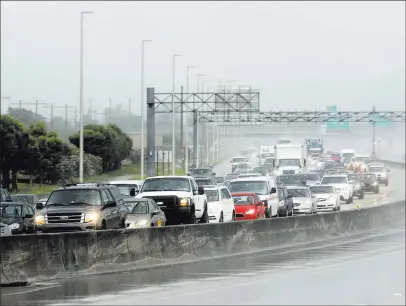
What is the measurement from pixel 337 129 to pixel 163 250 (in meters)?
107

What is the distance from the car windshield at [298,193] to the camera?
4988 centimetres

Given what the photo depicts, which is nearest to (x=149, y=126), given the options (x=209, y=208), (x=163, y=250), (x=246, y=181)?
(x=246, y=181)

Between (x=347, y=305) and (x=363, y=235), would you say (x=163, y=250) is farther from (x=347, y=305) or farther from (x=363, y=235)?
(x=363, y=235)

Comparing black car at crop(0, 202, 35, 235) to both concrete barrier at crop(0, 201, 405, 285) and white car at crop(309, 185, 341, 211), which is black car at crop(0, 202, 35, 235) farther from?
white car at crop(309, 185, 341, 211)

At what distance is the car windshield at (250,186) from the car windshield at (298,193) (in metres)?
4.30

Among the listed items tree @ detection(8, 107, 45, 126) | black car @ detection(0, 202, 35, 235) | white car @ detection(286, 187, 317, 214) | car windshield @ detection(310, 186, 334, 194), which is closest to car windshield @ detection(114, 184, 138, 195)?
black car @ detection(0, 202, 35, 235)

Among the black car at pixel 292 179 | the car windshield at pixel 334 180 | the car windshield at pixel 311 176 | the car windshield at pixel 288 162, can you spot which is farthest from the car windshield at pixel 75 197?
the car windshield at pixel 288 162

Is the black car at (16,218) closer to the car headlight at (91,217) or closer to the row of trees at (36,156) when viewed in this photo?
the car headlight at (91,217)

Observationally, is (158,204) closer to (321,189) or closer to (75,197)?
(75,197)

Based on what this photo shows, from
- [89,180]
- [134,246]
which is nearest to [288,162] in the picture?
[89,180]

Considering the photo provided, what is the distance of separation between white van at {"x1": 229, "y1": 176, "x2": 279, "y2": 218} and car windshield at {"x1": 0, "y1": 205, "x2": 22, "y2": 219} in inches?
448

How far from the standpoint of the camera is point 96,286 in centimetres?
1978

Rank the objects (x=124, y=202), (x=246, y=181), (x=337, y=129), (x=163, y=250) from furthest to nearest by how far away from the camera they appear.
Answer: (x=337, y=129), (x=246, y=181), (x=124, y=202), (x=163, y=250)

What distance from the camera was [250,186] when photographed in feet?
148
